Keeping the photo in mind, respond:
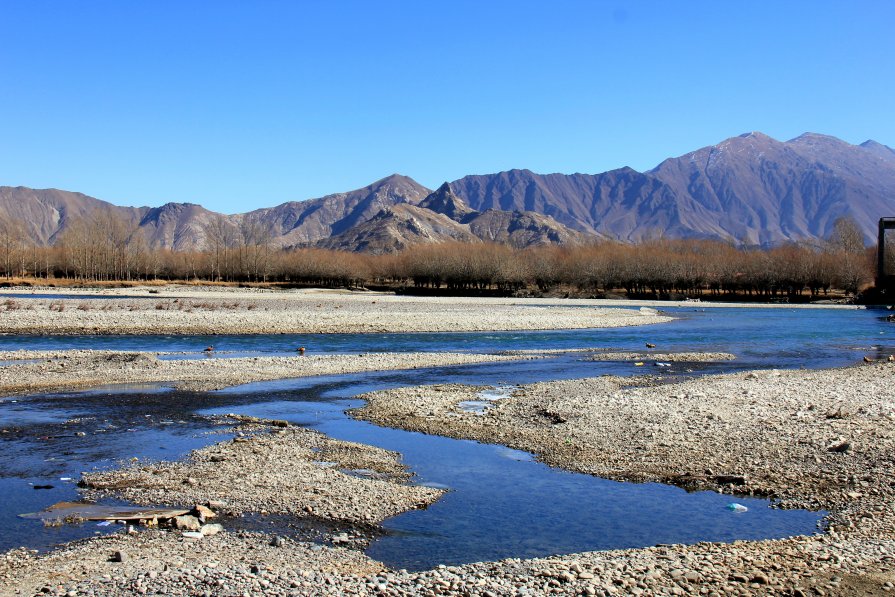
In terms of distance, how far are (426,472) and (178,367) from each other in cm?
1966

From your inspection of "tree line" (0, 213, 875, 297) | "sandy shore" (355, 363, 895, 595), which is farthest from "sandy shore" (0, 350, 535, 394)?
"tree line" (0, 213, 875, 297)

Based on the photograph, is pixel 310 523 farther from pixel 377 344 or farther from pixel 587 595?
pixel 377 344

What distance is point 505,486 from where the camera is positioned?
1469 centimetres

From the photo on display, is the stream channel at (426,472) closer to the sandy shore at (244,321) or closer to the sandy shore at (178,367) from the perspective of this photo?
the sandy shore at (178,367)

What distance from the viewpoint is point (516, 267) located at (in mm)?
161875

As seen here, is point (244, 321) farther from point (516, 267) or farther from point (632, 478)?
point (516, 267)

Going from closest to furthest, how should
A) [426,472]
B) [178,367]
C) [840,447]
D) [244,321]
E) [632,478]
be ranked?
[632,478]
[426,472]
[840,447]
[178,367]
[244,321]

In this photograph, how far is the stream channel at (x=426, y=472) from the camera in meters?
11.6

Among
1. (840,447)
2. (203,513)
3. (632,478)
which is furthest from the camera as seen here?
(840,447)

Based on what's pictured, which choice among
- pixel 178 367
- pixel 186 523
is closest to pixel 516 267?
pixel 178 367

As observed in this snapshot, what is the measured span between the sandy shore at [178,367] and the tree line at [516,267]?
11228cm

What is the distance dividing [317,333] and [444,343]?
10.6m

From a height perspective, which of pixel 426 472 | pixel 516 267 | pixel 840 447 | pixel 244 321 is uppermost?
pixel 516 267

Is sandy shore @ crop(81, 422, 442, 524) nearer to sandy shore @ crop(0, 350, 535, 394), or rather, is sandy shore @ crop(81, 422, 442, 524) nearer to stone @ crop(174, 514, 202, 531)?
stone @ crop(174, 514, 202, 531)
